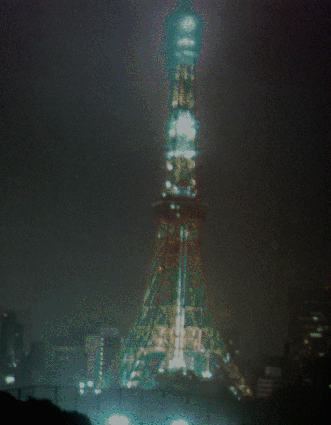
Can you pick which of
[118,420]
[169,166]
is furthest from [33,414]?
[169,166]

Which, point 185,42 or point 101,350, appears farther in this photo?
point 101,350

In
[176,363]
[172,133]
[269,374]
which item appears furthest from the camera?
[269,374]

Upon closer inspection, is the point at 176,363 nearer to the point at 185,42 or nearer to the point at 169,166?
the point at 169,166

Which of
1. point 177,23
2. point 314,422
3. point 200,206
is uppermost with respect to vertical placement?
point 177,23

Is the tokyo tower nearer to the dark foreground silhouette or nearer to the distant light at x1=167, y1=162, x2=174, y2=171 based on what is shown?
the distant light at x1=167, y1=162, x2=174, y2=171

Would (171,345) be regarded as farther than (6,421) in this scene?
Yes

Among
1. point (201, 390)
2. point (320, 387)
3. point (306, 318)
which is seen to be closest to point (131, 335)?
point (201, 390)

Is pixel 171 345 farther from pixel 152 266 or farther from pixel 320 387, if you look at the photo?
pixel 320 387
